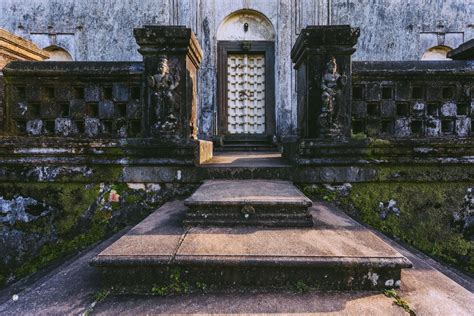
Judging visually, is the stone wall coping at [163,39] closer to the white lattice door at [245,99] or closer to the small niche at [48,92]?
the small niche at [48,92]

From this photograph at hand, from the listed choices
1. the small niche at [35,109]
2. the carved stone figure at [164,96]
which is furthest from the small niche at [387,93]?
A: the small niche at [35,109]

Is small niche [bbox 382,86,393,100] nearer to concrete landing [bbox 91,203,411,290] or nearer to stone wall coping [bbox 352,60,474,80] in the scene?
stone wall coping [bbox 352,60,474,80]

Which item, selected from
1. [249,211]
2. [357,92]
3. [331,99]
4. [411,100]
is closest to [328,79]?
[331,99]

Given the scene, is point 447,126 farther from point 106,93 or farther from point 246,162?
point 106,93

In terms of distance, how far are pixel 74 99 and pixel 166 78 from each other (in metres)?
1.24

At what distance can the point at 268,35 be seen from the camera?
29.1 feet

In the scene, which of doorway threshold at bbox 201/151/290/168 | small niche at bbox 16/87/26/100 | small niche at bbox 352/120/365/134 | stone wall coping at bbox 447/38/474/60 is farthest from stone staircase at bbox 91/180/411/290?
stone wall coping at bbox 447/38/474/60

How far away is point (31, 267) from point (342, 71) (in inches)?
143

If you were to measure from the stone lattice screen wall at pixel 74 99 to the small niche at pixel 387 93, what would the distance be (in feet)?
9.26

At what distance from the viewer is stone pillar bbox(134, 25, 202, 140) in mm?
3240

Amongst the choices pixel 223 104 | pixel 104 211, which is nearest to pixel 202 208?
pixel 104 211

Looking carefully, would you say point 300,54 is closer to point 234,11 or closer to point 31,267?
point 31,267

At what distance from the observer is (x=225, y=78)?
8641 mm

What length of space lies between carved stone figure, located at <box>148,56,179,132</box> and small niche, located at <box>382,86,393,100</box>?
236 cm
